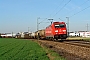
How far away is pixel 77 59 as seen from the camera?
54.7ft

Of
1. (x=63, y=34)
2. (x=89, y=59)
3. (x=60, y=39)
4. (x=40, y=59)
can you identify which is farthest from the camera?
(x=60, y=39)

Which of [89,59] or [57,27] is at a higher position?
[57,27]

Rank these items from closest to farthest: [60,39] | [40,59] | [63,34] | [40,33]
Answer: [40,59], [63,34], [60,39], [40,33]

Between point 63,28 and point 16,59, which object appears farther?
point 63,28

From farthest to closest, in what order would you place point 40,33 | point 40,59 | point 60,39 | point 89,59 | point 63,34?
1. point 40,33
2. point 60,39
3. point 63,34
4. point 89,59
5. point 40,59

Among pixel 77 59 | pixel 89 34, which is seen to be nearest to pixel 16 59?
pixel 77 59

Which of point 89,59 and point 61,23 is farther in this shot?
point 61,23

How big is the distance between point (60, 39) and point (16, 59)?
40.5 metres

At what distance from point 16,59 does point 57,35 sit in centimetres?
3535

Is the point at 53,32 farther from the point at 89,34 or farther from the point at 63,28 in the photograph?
the point at 89,34

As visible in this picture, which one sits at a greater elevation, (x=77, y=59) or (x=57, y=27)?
(x=57, y=27)

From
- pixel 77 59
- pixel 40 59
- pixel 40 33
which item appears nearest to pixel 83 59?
pixel 77 59

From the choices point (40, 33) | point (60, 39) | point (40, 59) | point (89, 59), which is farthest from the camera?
point (40, 33)

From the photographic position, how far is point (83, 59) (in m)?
16.6
